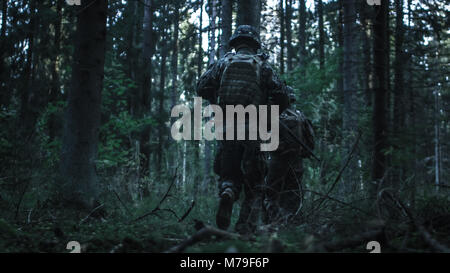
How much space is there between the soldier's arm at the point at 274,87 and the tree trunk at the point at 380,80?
1366mm

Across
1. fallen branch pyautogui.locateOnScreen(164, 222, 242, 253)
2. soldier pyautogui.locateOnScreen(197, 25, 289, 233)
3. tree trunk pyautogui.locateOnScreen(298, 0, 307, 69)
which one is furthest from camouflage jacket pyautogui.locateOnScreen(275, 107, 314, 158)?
tree trunk pyautogui.locateOnScreen(298, 0, 307, 69)

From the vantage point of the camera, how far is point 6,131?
728 centimetres

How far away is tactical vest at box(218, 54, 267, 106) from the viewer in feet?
17.4

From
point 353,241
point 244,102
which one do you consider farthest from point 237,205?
point 353,241

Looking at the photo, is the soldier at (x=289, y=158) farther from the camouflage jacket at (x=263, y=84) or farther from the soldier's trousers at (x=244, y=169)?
the soldier's trousers at (x=244, y=169)

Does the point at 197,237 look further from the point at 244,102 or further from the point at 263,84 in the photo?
the point at 263,84

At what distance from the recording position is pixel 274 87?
561 centimetres

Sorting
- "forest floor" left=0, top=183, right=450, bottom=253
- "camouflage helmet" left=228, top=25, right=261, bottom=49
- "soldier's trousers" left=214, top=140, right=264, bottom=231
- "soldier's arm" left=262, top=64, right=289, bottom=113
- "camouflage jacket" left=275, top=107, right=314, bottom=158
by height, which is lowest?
"forest floor" left=0, top=183, right=450, bottom=253

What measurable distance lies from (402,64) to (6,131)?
675 cm

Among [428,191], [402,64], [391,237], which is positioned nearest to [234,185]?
[391,237]

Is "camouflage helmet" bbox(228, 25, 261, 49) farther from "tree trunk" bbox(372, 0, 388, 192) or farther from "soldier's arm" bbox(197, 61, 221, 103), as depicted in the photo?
"tree trunk" bbox(372, 0, 388, 192)

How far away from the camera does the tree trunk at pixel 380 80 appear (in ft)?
19.2

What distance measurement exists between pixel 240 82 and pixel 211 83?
61cm

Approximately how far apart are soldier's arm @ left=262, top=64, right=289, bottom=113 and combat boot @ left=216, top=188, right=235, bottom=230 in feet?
5.11
